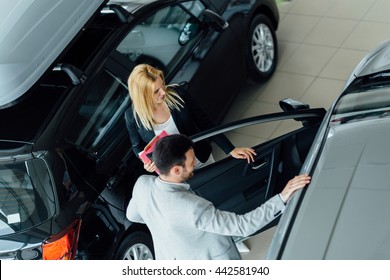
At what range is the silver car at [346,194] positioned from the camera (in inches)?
92.9

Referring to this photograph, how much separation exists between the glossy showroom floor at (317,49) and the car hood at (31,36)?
6.81ft

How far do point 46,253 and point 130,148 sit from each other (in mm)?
929

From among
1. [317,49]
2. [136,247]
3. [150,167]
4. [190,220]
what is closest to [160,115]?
[150,167]

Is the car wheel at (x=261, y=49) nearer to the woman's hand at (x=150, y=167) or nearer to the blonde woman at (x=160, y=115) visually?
the blonde woman at (x=160, y=115)

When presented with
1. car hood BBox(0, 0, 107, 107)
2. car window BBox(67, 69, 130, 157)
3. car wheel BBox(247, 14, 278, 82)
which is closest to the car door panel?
car window BBox(67, 69, 130, 157)

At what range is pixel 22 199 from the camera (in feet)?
11.4

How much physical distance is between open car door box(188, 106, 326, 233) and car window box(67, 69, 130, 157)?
742 millimetres

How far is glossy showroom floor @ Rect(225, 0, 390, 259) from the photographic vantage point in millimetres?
5477

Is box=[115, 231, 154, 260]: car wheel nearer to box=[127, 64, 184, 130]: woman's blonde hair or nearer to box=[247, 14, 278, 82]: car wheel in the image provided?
A: box=[127, 64, 184, 130]: woman's blonde hair

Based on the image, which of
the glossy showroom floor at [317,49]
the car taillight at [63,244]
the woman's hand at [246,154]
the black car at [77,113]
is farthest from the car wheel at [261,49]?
the car taillight at [63,244]

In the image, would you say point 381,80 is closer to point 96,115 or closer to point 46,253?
point 96,115

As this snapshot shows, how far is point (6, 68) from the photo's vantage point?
331 cm
